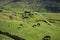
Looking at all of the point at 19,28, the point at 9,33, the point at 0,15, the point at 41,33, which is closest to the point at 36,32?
the point at 41,33

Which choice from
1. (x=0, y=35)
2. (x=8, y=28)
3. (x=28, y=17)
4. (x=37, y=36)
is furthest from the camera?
(x=28, y=17)

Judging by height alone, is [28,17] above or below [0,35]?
below

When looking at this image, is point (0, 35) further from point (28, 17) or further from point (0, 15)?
point (28, 17)

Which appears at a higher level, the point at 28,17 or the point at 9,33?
the point at 9,33

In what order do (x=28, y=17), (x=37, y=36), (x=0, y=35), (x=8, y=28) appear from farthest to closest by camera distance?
(x=28, y=17) < (x=8, y=28) < (x=37, y=36) < (x=0, y=35)

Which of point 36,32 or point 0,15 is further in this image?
point 0,15

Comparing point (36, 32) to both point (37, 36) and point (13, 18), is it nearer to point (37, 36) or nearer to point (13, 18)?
point (37, 36)

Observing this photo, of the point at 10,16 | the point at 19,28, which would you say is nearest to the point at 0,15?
the point at 10,16

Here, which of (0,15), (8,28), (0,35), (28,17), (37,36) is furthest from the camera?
(28,17)

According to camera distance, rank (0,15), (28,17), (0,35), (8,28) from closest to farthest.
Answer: (0,35) < (8,28) < (0,15) < (28,17)

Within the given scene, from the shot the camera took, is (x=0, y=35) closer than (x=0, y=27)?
Yes
